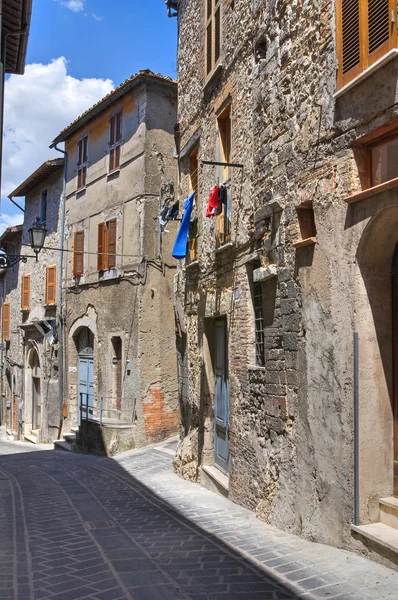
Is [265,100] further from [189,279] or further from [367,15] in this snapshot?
[189,279]

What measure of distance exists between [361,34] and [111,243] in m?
13.0

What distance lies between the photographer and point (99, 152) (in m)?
19.0

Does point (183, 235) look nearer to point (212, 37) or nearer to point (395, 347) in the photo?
point (212, 37)

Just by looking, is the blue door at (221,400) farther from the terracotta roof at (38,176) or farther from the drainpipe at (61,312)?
the terracotta roof at (38,176)

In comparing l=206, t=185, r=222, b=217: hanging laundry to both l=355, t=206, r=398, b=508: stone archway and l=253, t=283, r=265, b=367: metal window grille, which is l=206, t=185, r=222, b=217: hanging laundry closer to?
l=253, t=283, r=265, b=367: metal window grille

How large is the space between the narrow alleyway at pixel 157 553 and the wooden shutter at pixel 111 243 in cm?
841

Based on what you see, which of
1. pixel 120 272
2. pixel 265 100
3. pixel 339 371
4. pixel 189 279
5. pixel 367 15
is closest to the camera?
pixel 367 15

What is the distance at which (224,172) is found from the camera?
999 cm

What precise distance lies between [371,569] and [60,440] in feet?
53.5

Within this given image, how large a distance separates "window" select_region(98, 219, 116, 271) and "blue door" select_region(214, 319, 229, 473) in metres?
7.57

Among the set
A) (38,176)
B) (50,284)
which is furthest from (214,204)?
(38,176)

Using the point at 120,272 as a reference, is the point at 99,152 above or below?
above

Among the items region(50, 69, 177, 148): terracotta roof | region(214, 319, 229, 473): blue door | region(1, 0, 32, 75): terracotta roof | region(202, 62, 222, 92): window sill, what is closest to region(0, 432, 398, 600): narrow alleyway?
region(214, 319, 229, 473): blue door

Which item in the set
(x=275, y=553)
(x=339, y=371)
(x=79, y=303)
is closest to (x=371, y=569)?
(x=275, y=553)
